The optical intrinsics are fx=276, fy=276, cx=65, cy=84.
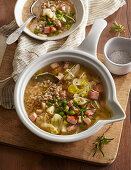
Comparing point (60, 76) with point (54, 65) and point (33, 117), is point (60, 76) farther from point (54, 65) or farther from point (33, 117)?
point (33, 117)

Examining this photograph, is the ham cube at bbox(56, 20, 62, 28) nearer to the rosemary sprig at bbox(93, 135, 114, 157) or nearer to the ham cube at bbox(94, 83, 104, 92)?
the ham cube at bbox(94, 83, 104, 92)

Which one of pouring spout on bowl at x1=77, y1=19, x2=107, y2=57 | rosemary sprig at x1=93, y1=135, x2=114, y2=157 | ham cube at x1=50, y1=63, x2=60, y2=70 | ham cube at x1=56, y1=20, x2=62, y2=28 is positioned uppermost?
pouring spout on bowl at x1=77, y1=19, x2=107, y2=57

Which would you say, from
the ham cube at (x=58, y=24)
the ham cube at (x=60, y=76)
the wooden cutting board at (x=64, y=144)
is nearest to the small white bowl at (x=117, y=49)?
the wooden cutting board at (x=64, y=144)

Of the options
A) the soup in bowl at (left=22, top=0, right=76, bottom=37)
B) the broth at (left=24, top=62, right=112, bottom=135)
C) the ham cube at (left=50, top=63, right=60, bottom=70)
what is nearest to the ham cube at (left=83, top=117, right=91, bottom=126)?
the broth at (left=24, top=62, right=112, bottom=135)

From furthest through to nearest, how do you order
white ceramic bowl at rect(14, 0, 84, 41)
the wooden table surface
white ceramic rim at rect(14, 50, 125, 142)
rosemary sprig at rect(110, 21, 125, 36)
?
rosemary sprig at rect(110, 21, 125, 36) < white ceramic bowl at rect(14, 0, 84, 41) < the wooden table surface < white ceramic rim at rect(14, 50, 125, 142)

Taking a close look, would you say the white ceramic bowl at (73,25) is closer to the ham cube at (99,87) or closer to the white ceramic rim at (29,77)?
the white ceramic rim at (29,77)

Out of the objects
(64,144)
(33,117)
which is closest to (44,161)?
(64,144)
